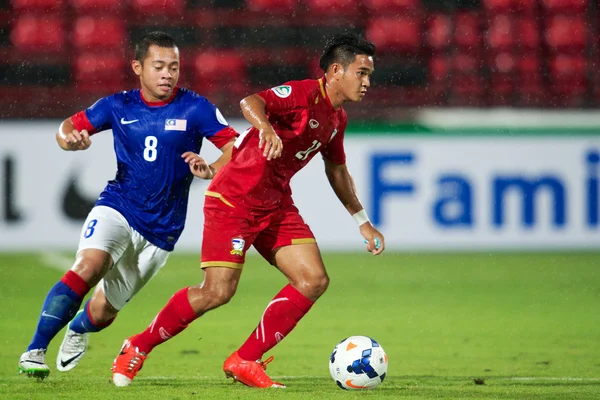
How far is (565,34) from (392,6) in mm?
2459

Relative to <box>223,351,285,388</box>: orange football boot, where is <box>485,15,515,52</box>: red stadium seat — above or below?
above

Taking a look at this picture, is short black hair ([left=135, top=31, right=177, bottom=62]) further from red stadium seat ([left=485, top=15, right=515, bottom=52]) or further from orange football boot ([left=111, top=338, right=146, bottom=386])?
red stadium seat ([left=485, top=15, right=515, bottom=52])

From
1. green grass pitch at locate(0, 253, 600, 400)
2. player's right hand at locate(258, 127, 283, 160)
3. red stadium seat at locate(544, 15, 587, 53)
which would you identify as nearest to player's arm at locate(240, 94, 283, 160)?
player's right hand at locate(258, 127, 283, 160)

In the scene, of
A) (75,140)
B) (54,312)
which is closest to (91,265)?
(54,312)

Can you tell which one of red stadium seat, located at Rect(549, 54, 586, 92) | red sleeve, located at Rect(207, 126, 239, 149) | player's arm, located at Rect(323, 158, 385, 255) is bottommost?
player's arm, located at Rect(323, 158, 385, 255)

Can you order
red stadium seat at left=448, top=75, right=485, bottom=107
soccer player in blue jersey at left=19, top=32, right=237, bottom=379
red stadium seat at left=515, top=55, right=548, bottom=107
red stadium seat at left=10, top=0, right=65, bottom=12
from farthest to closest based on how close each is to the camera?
red stadium seat at left=10, top=0, right=65, bottom=12 → red stadium seat at left=515, top=55, right=548, bottom=107 → red stadium seat at left=448, top=75, right=485, bottom=107 → soccer player in blue jersey at left=19, top=32, right=237, bottom=379

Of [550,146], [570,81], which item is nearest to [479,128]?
[550,146]

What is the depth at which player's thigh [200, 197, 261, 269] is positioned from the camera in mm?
5387

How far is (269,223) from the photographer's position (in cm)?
557

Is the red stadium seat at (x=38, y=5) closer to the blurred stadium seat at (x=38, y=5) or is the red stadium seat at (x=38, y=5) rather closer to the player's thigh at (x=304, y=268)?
the blurred stadium seat at (x=38, y=5)

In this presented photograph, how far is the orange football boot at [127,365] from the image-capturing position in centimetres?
537

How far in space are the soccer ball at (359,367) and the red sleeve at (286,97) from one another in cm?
127

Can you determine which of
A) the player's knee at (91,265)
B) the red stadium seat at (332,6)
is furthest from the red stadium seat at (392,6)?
the player's knee at (91,265)

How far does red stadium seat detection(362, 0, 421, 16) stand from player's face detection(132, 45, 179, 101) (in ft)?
29.7
